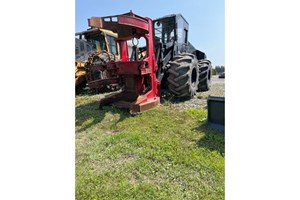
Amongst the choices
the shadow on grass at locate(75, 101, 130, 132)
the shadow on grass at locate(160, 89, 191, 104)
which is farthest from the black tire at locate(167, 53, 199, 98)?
the shadow on grass at locate(75, 101, 130, 132)

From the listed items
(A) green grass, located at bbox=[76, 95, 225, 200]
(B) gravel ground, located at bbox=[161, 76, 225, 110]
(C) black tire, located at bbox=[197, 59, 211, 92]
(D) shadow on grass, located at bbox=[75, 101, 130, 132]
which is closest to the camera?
(A) green grass, located at bbox=[76, 95, 225, 200]

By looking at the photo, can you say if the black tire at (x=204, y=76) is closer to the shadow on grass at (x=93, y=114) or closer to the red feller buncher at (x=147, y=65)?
the red feller buncher at (x=147, y=65)

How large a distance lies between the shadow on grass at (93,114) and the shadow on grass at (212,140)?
2.26 ft

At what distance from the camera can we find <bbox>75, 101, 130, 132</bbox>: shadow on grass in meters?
1.62

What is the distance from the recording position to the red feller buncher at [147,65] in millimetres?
1734

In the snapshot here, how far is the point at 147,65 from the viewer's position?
1.88 meters

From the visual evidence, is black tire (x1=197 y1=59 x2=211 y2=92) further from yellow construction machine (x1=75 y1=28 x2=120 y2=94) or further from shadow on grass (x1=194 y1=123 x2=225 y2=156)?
shadow on grass (x1=194 y1=123 x2=225 y2=156)

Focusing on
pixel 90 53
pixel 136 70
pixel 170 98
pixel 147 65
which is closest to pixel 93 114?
pixel 136 70

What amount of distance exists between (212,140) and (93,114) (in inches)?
41.9

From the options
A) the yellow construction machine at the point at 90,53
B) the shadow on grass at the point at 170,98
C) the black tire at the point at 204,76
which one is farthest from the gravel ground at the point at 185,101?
the yellow construction machine at the point at 90,53

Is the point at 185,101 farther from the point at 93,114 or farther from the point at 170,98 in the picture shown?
the point at 93,114
